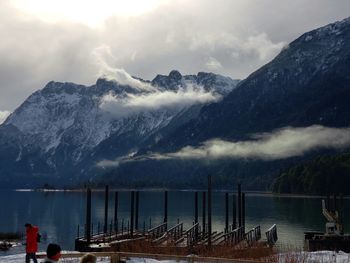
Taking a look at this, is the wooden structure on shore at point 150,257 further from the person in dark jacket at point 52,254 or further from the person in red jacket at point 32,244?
the person in dark jacket at point 52,254

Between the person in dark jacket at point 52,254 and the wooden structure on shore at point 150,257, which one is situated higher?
the person in dark jacket at point 52,254

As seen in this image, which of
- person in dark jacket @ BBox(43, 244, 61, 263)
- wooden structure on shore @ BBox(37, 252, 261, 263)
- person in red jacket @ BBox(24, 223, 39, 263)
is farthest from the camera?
person in red jacket @ BBox(24, 223, 39, 263)

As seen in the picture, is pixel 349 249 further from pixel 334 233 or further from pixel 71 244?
pixel 71 244

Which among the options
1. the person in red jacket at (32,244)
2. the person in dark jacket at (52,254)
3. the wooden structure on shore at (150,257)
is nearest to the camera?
the person in dark jacket at (52,254)

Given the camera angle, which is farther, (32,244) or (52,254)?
(32,244)

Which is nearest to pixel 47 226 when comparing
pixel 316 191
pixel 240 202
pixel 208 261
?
pixel 240 202

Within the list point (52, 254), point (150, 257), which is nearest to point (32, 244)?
point (150, 257)

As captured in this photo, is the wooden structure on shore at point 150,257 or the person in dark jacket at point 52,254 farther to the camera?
the wooden structure on shore at point 150,257

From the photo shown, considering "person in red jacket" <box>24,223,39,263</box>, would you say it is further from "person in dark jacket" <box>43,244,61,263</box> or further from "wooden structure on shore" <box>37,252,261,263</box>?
"person in dark jacket" <box>43,244,61,263</box>

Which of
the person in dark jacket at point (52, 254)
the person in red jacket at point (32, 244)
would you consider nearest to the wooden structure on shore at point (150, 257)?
the person in red jacket at point (32, 244)

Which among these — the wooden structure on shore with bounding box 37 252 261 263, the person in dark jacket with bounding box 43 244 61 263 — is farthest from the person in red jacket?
the person in dark jacket with bounding box 43 244 61 263

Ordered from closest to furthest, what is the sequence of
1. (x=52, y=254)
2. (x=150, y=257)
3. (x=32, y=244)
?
(x=52, y=254), (x=32, y=244), (x=150, y=257)

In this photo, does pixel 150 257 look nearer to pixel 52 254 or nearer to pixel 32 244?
pixel 32 244

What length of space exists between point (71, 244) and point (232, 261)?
56.6 meters
